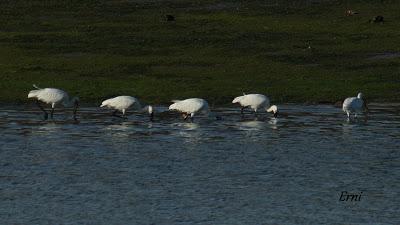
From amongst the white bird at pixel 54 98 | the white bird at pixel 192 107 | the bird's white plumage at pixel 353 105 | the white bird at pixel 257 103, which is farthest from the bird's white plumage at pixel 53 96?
the bird's white plumage at pixel 353 105

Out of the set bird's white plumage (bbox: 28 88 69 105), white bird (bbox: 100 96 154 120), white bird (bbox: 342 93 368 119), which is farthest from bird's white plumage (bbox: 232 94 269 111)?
bird's white plumage (bbox: 28 88 69 105)

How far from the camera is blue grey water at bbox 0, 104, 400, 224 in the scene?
19.7 m

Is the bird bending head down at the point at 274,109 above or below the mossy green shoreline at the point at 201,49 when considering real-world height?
below

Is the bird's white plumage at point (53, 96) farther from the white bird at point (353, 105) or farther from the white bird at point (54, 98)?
the white bird at point (353, 105)

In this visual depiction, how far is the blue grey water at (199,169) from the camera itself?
1969 cm

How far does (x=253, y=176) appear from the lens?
918 inches

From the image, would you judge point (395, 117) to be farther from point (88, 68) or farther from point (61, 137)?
point (88, 68)

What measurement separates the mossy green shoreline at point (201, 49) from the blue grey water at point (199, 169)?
4.95 meters

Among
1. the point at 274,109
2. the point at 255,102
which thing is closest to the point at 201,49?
the point at 255,102

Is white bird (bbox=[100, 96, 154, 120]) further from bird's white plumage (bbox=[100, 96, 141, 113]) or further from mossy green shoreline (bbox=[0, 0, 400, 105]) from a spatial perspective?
mossy green shoreline (bbox=[0, 0, 400, 105])

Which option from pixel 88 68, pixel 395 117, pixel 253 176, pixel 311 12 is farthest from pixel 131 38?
pixel 253 176

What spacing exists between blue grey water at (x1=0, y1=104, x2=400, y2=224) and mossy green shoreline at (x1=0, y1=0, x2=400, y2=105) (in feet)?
16.2

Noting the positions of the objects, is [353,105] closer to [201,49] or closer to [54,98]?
[54,98]

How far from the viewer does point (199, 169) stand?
2422 cm
